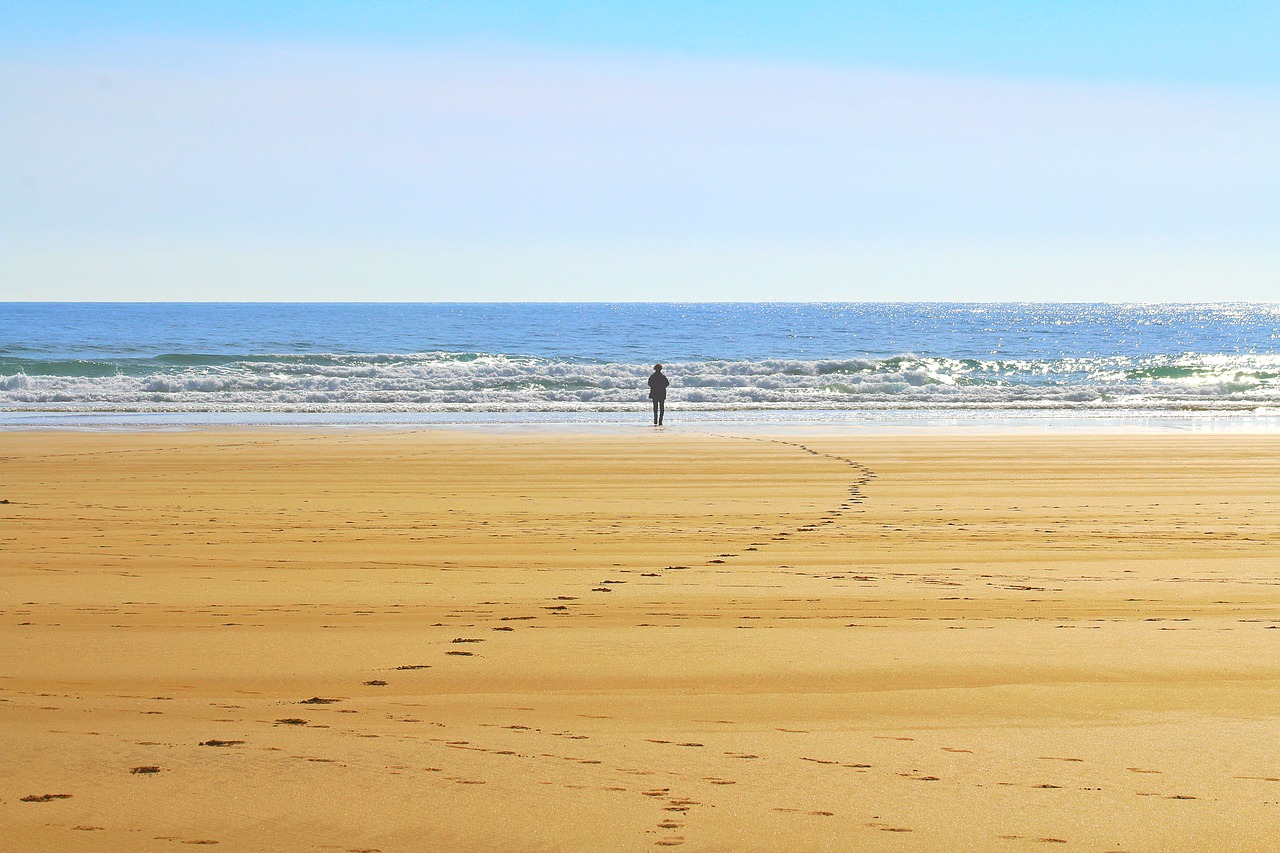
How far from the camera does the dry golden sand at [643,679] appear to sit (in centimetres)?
289

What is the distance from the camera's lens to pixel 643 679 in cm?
420

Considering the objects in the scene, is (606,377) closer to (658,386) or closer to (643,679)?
(658,386)

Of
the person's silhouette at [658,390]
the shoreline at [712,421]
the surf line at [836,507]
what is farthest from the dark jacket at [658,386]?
the surf line at [836,507]

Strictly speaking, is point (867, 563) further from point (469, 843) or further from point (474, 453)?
point (474, 453)

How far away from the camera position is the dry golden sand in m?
2.89

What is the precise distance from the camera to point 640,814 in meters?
2.91

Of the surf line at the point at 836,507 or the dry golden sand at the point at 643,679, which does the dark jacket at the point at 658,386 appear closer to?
the surf line at the point at 836,507

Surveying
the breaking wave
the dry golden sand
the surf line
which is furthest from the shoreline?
the dry golden sand

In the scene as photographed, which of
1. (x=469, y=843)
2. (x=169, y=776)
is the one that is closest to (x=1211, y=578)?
(x=469, y=843)

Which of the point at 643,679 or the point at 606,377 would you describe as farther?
the point at 606,377

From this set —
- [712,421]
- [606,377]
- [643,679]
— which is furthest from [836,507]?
[606,377]

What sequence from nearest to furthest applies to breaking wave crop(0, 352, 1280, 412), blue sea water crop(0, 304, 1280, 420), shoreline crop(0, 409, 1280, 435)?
shoreline crop(0, 409, 1280, 435)
blue sea water crop(0, 304, 1280, 420)
breaking wave crop(0, 352, 1280, 412)

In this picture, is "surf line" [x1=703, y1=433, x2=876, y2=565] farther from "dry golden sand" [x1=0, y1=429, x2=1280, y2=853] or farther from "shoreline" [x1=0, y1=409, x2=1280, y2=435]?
"shoreline" [x1=0, y1=409, x2=1280, y2=435]

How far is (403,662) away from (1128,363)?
5395 centimetres
